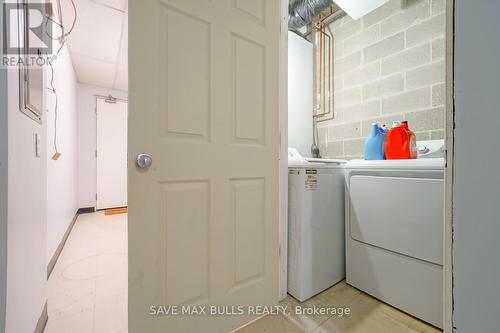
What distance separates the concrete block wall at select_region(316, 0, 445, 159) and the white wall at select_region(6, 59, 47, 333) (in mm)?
2265

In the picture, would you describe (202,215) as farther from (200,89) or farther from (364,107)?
(364,107)

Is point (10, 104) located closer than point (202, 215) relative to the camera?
Yes

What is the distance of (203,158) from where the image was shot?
1041 mm

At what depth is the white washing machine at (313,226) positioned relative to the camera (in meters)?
1.38

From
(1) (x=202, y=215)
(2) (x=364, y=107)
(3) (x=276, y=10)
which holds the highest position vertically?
(3) (x=276, y=10)

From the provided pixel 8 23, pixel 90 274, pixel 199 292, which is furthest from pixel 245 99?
pixel 90 274

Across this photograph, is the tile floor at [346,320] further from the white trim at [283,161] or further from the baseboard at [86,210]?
the baseboard at [86,210]

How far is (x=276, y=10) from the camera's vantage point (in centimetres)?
132

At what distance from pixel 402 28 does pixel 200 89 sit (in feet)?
5.98

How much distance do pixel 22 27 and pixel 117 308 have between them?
1.53m

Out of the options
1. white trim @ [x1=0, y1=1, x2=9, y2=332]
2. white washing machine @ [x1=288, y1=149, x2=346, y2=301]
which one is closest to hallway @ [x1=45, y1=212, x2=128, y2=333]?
white trim @ [x1=0, y1=1, x2=9, y2=332]

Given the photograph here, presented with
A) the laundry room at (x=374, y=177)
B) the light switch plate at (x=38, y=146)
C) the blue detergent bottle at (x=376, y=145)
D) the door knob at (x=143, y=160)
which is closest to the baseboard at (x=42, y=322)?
the light switch plate at (x=38, y=146)

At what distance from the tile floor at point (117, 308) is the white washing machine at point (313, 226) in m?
0.12

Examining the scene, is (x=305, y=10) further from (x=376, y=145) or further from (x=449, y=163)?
(x=449, y=163)
